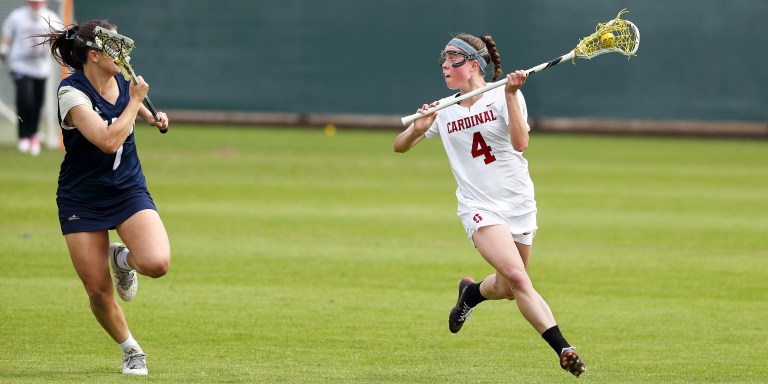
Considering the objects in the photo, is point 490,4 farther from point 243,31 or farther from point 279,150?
point 279,150

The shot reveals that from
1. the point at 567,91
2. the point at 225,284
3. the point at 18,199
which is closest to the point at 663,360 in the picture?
→ the point at 225,284

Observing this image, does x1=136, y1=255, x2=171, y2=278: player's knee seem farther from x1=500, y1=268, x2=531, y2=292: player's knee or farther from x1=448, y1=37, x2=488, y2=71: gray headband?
x1=448, y1=37, x2=488, y2=71: gray headband

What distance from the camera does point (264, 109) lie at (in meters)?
31.9

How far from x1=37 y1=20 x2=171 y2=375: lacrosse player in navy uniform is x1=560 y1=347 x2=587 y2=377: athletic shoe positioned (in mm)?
2416

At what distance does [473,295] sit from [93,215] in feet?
9.35

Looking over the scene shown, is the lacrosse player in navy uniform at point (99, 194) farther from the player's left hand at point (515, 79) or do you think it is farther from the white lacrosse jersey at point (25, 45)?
the white lacrosse jersey at point (25, 45)

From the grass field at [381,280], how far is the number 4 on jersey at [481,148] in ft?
4.51

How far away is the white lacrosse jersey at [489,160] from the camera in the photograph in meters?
8.08

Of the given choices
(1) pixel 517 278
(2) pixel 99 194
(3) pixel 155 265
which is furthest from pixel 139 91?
(1) pixel 517 278

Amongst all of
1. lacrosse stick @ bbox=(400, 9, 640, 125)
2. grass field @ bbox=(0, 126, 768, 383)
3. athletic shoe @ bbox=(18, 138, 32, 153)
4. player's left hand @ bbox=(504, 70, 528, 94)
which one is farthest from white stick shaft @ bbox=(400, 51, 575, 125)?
athletic shoe @ bbox=(18, 138, 32, 153)

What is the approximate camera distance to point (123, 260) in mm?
7758

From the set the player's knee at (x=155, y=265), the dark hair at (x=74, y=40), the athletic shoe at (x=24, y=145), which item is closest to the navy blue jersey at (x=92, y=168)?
the dark hair at (x=74, y=40)

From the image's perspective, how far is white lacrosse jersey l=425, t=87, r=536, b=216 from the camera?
26.5 feet

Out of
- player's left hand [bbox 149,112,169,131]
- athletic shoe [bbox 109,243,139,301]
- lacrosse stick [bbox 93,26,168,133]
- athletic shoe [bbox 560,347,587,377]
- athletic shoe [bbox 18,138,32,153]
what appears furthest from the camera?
athletic shoe [bbox 18,138,32,153]
